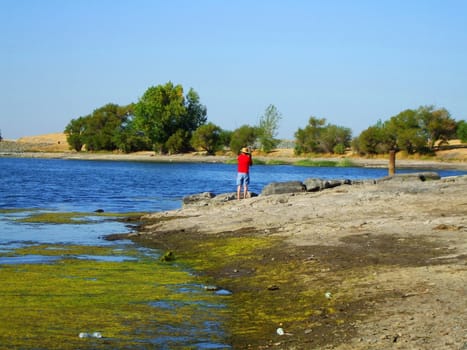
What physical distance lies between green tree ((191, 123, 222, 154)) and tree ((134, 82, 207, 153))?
2.88 meters

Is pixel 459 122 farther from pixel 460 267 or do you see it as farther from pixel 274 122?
pixel 460 267

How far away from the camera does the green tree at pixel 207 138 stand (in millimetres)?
142750

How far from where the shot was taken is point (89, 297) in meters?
12.9

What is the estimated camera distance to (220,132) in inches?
5763

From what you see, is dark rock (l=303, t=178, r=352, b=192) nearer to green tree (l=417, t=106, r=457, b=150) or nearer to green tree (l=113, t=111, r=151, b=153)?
green tree (l=417, t=106, r=457, b=150)

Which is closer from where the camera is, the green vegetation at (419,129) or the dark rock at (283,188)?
the dark rock at (283,188)

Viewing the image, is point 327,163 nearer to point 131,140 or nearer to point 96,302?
point 131,140

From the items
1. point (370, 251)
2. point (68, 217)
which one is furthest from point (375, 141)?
point (370, 251)

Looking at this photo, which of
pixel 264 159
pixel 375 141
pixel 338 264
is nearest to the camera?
pixel 338 264

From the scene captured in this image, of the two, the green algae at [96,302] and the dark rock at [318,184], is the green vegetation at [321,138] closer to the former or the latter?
the dark rock at [318,184]

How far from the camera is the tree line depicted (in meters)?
120

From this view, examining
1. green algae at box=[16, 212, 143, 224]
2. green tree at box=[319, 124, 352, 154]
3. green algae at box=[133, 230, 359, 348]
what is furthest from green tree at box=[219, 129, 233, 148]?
green algae at box=[133, 230, 359, 348]

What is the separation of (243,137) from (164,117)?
15177 millimetres

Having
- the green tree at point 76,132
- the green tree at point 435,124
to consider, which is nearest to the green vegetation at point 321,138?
the green tree at point 435,124
